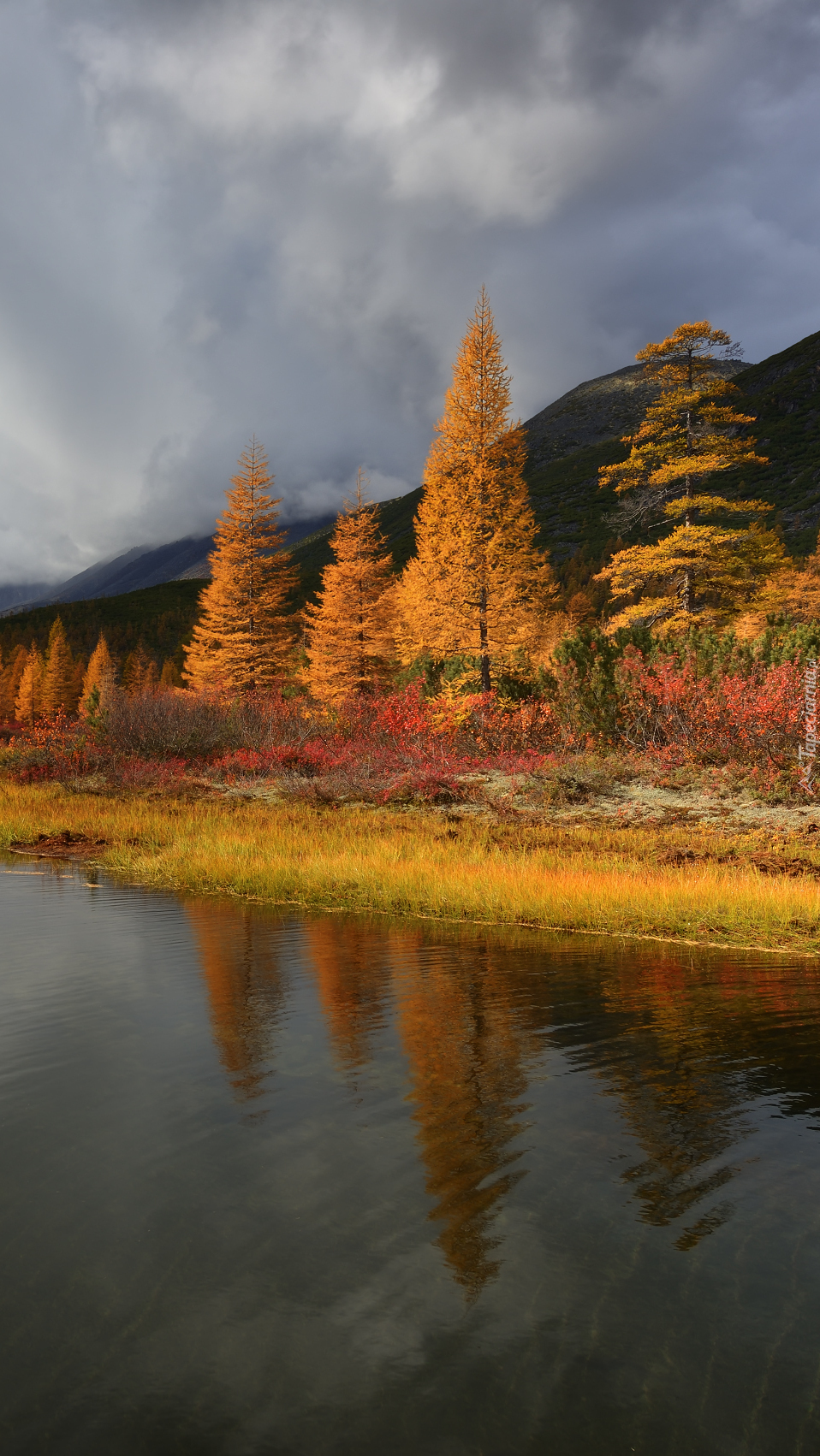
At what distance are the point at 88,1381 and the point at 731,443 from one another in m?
27.1

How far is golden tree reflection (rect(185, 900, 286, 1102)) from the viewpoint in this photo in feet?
18.8

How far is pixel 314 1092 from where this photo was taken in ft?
17.1

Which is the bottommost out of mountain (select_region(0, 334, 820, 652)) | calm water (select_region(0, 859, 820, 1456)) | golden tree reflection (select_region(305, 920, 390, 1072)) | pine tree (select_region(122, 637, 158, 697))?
calm water (select_region(0, 859, 820, 1456))

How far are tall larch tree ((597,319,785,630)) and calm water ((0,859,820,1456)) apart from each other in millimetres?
19710

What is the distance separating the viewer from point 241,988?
751cm

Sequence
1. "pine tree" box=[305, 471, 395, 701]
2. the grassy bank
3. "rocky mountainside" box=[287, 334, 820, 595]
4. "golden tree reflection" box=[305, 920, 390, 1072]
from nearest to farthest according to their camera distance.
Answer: "golden tree reflection" box=[305, 920, 390, 1072] → the grassy bank → "pine tree" box=[305, 471, 395, 701] → "rocky mountainside" box=[287, 334, 820, 595]

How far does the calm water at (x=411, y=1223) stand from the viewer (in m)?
2.84

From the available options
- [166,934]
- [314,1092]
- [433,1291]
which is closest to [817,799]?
[166,934]

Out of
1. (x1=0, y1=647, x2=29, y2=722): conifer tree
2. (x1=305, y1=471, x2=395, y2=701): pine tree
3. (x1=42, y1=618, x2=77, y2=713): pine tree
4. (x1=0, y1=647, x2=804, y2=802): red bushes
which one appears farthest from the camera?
(x1=0, y1=647, x2=29, y2=722): conifer tree

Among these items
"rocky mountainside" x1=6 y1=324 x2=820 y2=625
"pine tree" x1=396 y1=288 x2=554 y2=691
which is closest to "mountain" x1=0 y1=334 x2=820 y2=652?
"rocky mountainside" x1=6 y1=324 x2=820 y2=625

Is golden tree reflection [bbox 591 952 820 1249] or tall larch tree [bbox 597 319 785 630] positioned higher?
tall larch tree [bbox 597 319 785 630]

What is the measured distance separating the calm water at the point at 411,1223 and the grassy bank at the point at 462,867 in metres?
2.53

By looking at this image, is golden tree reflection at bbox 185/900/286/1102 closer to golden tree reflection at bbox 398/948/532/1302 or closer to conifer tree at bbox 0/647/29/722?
golden tree reflection at bbox 398/948/532/1302

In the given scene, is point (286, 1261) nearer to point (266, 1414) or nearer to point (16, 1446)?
point (266, 1414)
